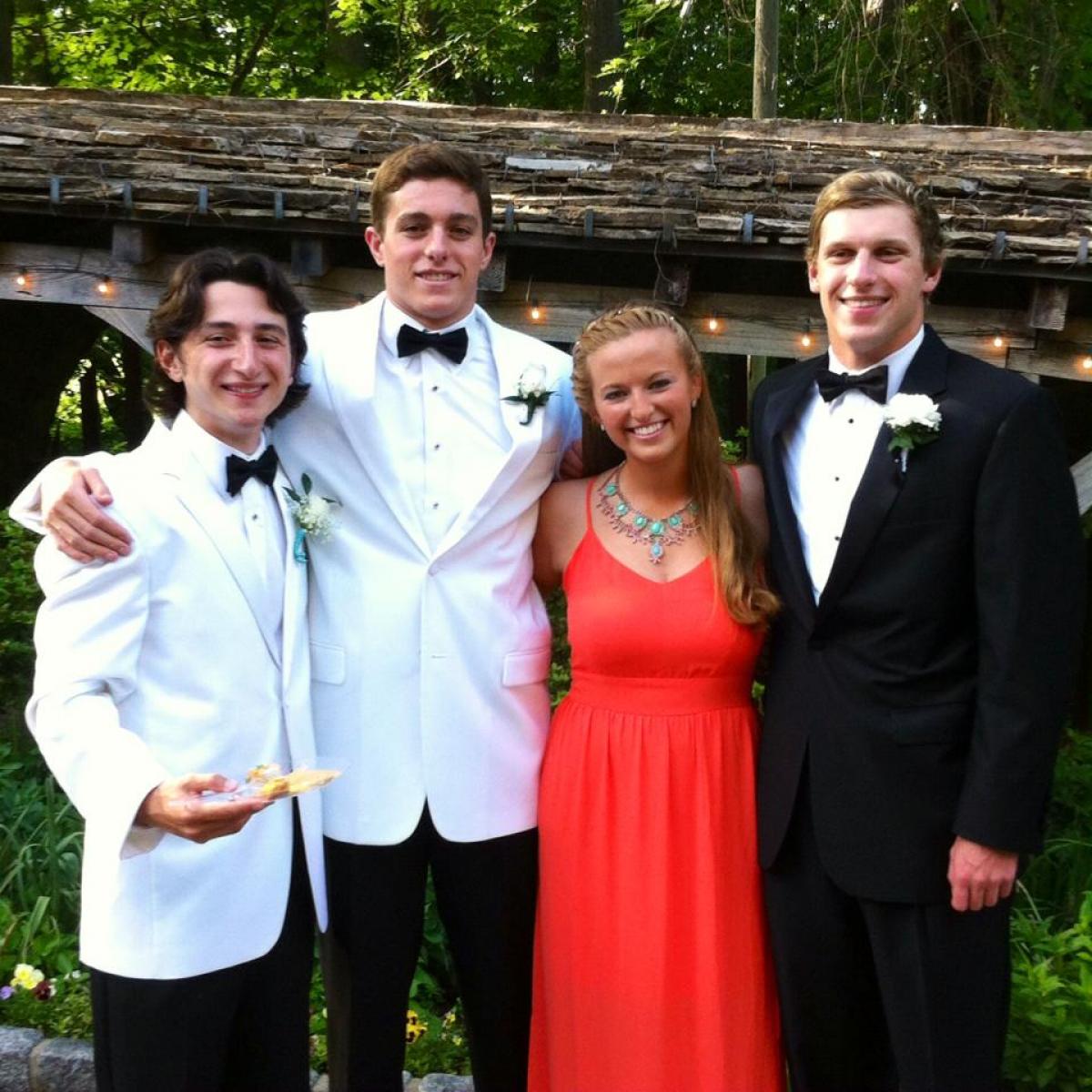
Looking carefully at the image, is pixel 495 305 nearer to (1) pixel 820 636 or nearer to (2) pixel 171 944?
(1) pixel 820 636

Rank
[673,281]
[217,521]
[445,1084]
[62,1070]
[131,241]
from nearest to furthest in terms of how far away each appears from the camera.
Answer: [217,521]
[445,1084]
[62,1070]
[673,281]
[131,241]

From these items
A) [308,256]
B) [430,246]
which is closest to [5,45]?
[308,256]

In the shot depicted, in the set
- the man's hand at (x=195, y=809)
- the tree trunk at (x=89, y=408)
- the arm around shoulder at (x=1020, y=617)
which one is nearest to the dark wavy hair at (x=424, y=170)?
the arm around shoulder at (x=1020, y=617)

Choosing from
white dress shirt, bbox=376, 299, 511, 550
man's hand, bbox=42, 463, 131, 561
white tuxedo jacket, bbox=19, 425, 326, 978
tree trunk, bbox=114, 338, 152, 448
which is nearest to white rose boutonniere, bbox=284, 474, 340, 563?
white tuxedo jacket, bbox=19, 425, 326, 978

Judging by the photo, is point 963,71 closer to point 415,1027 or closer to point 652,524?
point 652,524

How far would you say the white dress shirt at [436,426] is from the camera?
2.75 m

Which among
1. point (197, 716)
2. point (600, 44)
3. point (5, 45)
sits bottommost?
point (197, 716)

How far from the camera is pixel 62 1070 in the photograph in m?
3.51

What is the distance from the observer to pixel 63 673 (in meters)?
2.07

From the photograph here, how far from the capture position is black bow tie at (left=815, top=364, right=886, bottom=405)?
254 cm

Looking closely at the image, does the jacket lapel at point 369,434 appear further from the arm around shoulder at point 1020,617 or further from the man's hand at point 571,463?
the arm around shoulder at point 1020,617

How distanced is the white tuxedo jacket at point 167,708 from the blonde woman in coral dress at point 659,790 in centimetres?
74

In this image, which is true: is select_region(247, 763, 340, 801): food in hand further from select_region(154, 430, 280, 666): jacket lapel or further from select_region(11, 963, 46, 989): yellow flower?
select_region(11, 963, 46, 989): yellow flower

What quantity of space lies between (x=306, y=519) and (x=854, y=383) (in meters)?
1.15
